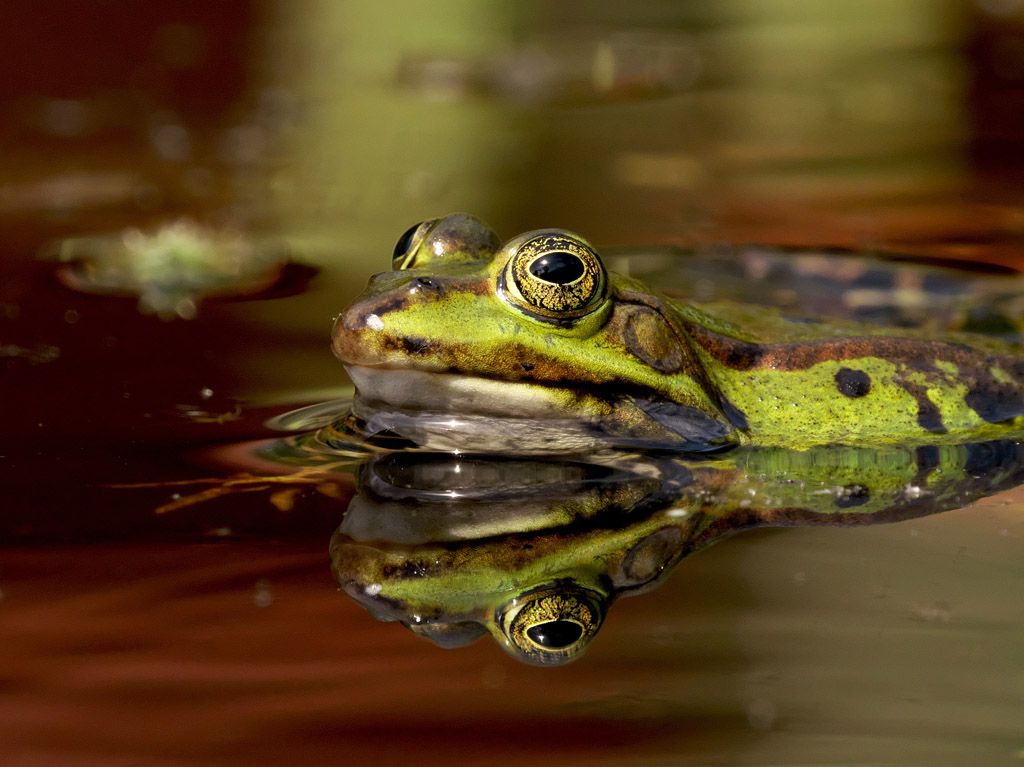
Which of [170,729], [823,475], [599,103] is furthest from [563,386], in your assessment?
[599,103]

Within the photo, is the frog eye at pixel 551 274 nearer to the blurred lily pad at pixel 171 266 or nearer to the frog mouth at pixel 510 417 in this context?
the frog mouth at pixel 510 417

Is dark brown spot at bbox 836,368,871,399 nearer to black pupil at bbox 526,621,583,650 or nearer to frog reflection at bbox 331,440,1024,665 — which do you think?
frog reflection at bbox 331,440,1024,665

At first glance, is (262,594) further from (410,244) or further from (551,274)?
(410,244)

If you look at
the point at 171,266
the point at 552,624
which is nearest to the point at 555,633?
the point at 552,624

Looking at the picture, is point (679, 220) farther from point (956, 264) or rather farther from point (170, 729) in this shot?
point (170, 729)

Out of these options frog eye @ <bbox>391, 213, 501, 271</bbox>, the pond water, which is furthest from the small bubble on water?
frog eye @ <bbox>391, 213, 501, 271</bbox>

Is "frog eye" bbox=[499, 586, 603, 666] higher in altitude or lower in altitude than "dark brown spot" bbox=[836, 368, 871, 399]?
lower

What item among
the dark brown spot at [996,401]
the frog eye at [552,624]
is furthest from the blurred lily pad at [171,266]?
the dark brown spot at [996,401]
